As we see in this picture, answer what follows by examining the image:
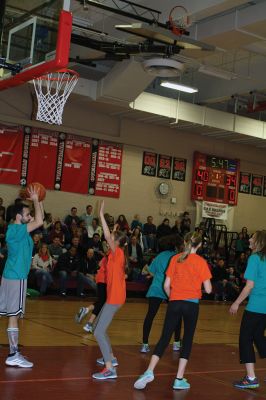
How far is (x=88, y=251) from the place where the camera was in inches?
621

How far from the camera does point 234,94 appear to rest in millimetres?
17859

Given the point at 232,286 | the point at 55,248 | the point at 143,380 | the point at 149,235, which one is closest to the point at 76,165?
the point at 149,235

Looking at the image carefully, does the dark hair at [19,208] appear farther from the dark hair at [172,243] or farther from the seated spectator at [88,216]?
the seated spectator at [88,216]

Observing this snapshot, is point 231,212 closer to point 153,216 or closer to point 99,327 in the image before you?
point 153,216

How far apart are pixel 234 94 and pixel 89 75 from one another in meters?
4.47

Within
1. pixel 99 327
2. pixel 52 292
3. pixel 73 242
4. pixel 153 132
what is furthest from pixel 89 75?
pixel 99 327

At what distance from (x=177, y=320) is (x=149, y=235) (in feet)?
42.5

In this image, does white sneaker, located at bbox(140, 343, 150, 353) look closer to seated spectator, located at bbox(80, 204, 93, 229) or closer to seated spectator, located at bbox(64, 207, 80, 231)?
seated spectator, located at bbox(64, 207, 80, 231)

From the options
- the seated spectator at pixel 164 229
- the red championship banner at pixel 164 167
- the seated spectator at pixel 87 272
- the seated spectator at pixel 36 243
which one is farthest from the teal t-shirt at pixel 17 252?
the red championship banner at pixel 164 167

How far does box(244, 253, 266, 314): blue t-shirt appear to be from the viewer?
20.9 feet

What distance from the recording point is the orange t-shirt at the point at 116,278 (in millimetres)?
6355

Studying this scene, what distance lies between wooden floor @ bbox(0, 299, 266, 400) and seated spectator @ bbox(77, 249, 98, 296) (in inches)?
135

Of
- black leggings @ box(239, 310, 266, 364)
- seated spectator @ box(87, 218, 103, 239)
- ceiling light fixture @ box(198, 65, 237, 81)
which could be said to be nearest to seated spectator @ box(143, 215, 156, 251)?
seated spectator @ box(87, 218, 103, 239)

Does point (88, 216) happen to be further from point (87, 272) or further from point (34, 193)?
point (34, 193)
